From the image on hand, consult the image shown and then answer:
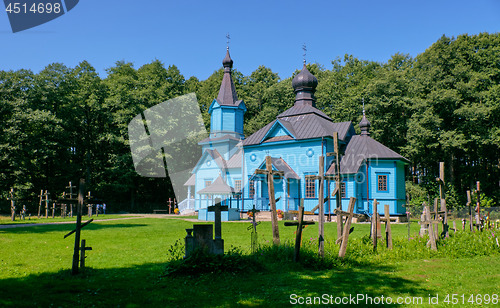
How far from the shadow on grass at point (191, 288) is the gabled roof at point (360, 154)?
18.2 meters

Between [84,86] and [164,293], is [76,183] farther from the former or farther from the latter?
[164,293]

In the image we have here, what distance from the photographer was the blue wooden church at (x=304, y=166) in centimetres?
2511

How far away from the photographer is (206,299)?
5.55m

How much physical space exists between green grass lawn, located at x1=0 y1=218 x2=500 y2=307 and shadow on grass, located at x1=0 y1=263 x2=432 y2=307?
0.01 m

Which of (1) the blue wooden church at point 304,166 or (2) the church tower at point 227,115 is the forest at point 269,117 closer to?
(1) the blue wooden church at point 304,166

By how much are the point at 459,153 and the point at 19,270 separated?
116 ft

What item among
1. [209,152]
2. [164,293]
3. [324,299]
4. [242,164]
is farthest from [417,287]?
[209,152]

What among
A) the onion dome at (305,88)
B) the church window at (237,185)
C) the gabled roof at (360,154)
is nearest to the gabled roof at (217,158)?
the church window at (237,185)

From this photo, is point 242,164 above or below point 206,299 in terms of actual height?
above

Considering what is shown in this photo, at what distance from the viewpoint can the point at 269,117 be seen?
137 ft

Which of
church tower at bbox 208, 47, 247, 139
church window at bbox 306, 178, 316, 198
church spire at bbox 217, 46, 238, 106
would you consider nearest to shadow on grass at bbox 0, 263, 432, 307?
church window at bbox 306, 178, 316, 198

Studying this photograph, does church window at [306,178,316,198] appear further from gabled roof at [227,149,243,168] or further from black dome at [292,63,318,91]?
black dome at [292,63,318,91]

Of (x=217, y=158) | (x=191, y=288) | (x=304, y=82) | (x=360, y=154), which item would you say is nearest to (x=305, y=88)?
(x=304, y=82)

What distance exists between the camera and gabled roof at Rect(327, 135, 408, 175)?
2527 cm
